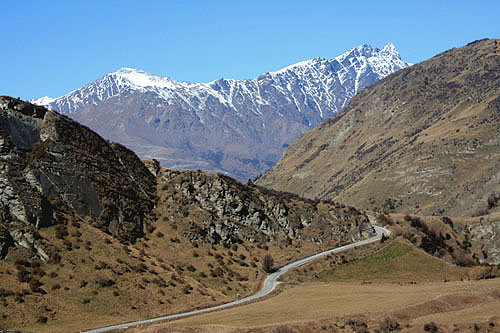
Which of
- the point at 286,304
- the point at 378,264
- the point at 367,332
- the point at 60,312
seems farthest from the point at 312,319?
the point at 378,264

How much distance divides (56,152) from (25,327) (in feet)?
133

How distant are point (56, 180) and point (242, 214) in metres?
39.6

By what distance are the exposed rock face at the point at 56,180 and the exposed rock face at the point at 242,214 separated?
25.0 feet

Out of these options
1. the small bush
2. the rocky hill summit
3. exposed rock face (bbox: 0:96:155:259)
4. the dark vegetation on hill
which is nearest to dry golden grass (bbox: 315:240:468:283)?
the dark vegetation on hill

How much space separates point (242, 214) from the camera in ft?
354

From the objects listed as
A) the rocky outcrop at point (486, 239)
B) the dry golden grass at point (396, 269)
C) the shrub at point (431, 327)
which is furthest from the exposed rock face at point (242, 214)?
the shrub at point (431, 327)

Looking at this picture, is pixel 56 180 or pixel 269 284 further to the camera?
pixel 56 180

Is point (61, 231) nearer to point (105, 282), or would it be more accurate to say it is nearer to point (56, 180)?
point (105, 282)

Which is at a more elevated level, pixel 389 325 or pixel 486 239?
pixel 389 325

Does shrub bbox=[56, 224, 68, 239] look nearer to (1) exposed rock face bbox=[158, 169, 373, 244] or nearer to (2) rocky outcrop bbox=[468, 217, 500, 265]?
(1) exposed rock face bbox=[158, 169, 373, 244]

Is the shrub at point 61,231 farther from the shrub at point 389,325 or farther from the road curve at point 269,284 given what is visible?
the shrub at point 389,325

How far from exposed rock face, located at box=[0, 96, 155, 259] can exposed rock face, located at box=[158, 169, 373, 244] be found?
7626 mm

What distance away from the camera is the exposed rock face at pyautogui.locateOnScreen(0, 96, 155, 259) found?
2864 inches

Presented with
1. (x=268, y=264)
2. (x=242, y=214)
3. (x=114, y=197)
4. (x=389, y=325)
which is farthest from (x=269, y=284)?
(x=389, y=325)
